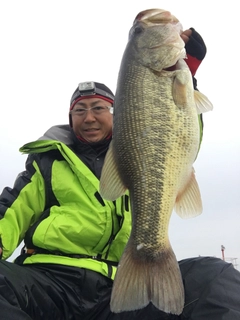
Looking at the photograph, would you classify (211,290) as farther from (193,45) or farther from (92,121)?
(92,121)

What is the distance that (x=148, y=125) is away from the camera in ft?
8.26

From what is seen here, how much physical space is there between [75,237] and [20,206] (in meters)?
0.59

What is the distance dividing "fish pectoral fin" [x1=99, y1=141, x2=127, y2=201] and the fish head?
67cm

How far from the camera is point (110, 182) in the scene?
254 cm

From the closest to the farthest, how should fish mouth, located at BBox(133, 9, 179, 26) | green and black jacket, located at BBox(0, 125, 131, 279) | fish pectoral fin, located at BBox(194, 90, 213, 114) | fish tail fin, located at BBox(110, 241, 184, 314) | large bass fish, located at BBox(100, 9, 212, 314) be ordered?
fish tail fin, located at BBox(110, 241, 184, 314)
large bass fish, located at BBox(100, 9, 212, 314)
fish pectoral fin, located at BBox(194, 90, 213, 114)
fish mouth, located at BBox(133, 9, 179, 26)
green and black jacket, located at BBox(0, 125, 131, 279)

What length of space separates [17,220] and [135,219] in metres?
1.42

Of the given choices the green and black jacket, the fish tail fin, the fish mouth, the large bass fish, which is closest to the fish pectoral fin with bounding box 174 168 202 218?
the large bass fish

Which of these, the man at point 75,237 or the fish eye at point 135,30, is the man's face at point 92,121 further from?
the fish eye at point 135,30

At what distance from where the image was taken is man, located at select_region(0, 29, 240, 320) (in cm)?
290

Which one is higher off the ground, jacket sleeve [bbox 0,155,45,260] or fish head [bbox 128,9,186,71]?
fish head [bbox 128,9,186,71]

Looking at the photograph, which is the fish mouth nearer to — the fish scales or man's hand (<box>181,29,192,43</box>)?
man's hand (<box>181,29,192,43</box>)

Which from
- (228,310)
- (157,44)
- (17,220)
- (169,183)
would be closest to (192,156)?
(169,183)

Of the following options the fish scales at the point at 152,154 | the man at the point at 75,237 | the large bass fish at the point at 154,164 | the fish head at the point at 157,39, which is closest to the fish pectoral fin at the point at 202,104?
the large bass fish at the point at 154,164

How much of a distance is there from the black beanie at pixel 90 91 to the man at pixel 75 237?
0.01 metres
